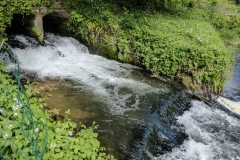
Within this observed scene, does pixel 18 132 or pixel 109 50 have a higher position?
pixel 18 132

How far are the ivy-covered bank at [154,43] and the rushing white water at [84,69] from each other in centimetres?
58

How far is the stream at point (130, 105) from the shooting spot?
515 centimetres

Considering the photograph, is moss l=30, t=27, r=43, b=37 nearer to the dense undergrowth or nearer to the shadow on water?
the shadow on water

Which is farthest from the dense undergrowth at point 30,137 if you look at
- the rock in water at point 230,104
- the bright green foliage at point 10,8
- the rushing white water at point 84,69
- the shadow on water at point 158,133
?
the rock in water at point 230,104

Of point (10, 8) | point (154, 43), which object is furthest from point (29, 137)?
point (154, 43)

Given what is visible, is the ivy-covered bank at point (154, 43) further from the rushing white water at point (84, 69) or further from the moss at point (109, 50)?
the rushing white water at point (84, 69)

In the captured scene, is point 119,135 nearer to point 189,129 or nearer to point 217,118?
point 189,129

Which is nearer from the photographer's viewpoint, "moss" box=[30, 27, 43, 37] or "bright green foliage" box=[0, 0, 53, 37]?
"bright green foliage" box=[0, 0, 53, 37]

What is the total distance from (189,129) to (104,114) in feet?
7.55

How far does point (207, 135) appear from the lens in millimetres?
5820

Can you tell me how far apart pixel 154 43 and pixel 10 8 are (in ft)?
16.7

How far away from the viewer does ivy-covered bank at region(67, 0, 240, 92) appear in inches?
308

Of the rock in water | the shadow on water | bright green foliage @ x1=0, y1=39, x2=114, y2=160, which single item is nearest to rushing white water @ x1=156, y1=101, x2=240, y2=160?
the shadow on water

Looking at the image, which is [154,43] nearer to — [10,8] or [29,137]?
[10,8]
